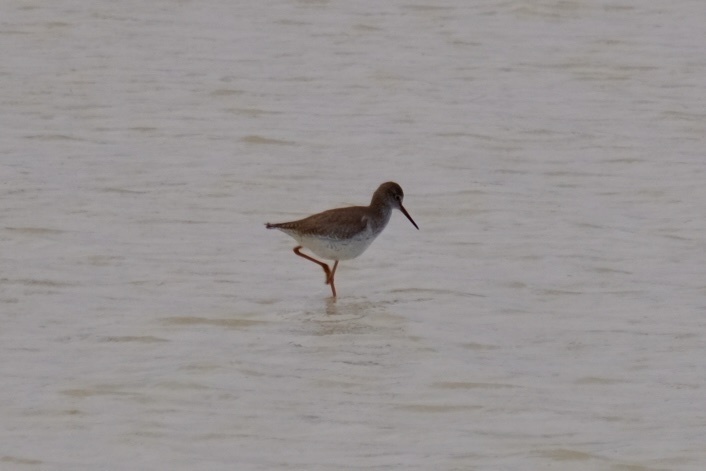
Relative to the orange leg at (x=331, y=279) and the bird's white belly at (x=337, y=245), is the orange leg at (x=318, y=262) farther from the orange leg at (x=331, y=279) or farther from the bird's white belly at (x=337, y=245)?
the bird's white belly at (x=337, y=245)

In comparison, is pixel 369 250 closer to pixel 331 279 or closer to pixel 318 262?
pixel 318 262

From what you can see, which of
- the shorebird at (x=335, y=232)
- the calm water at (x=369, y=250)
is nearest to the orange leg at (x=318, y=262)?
the shorebird at (x=335, y=232)

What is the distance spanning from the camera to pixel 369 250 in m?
12.2

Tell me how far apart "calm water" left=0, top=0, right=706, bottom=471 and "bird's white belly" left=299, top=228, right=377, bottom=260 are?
324 mm

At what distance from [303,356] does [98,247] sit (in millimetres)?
2696

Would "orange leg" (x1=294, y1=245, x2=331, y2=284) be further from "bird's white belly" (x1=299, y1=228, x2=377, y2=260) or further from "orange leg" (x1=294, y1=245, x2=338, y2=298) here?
"bird's white belly" (x1=299, y1=228, x2=377, y2=260)

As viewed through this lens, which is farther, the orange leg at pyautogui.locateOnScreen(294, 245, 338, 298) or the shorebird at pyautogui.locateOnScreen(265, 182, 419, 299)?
the orange leg at pyautogui.locateOnScreen(294, 245, 338, 298)

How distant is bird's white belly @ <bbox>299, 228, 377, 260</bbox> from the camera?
1075 cm

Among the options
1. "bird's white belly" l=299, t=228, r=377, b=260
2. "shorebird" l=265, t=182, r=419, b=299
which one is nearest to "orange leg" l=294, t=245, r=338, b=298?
"shorebird" l=265, t=182, r=419, b=299

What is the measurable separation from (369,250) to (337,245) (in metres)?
1.47

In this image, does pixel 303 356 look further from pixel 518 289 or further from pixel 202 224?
pixel 202 224

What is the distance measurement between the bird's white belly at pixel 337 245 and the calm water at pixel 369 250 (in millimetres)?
324

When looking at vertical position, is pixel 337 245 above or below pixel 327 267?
above

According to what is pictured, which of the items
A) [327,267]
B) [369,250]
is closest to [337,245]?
[327,267]
